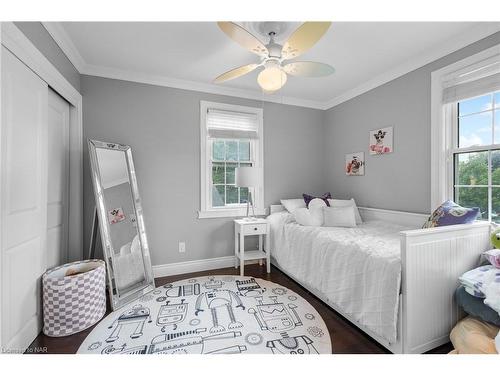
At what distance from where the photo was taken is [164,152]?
9.39 feet

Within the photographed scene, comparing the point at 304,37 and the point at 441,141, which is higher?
the point at 304,37

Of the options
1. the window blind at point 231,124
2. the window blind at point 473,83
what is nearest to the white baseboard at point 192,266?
the window blind at point 231,124

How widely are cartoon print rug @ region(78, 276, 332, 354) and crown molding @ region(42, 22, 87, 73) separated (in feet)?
7.76

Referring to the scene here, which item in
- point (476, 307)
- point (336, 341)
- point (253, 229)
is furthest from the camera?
point (253, 229)

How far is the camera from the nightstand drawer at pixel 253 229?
285cm

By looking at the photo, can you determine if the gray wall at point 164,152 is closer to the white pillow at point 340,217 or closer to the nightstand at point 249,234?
the nightstand at point 249,234

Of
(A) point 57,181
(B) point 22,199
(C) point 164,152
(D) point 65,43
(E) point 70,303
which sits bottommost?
(E) point 70,303

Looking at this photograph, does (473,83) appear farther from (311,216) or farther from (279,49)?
(311,216)

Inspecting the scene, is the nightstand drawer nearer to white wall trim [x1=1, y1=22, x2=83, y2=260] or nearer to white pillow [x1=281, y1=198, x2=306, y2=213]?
white pillow [x1=281, y1=198, x2=306, y2=213]

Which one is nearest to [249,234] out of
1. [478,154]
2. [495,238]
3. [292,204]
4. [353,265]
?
[292,204]

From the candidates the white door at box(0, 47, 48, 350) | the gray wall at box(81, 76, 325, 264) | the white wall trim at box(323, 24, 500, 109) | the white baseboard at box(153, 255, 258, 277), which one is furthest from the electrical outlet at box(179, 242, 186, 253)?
the white wall trim at box(323, 24, 500, 109)

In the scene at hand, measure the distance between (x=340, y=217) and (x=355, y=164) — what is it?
3.29 ft

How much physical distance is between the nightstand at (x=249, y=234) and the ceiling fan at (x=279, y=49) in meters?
1.62

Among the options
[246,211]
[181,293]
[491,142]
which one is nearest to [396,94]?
[491,142]
